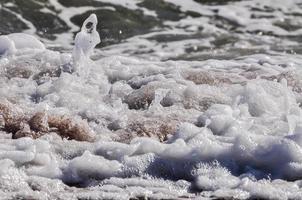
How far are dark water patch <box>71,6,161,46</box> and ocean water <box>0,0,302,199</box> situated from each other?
0.12 ft

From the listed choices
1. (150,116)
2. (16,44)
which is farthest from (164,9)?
(150,116)

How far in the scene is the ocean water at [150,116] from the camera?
398 cm

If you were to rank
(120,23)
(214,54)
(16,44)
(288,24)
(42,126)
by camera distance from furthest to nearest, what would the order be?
(288,24)
(120,23)
(214,54)
(16,44)
(42,126)

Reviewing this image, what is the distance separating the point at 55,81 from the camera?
6.33 metres

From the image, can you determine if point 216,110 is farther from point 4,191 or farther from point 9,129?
point 4,191

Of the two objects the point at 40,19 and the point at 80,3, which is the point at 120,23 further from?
the point at 40,19

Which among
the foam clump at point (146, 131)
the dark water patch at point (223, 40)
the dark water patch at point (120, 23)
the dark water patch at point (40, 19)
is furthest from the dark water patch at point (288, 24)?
the foam clump at point (146, 131)

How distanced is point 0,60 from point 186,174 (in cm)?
347

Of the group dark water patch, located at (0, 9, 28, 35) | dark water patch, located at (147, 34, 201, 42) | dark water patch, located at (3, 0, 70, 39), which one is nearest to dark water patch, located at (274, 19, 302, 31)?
dark water patch, located at (147, 34, 201, 42)

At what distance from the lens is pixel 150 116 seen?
5.54 meters

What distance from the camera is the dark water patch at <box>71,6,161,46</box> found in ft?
33.4

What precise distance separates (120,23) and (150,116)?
5.19 metres

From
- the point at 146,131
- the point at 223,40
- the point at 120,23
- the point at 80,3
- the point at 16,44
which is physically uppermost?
the point at 146,131

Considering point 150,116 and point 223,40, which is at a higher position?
point 150,116
